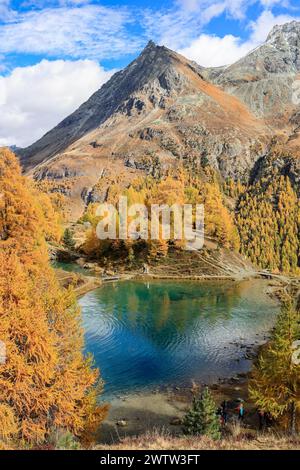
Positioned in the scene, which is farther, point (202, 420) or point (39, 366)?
point (202, 420)

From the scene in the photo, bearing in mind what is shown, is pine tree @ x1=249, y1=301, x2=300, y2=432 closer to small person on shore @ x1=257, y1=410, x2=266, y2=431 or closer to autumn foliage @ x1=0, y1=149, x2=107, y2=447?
small person on shore @ x1=257, y1=410, x2=266, y2=431

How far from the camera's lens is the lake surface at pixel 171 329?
4947 cm

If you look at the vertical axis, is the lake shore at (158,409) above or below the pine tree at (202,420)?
below

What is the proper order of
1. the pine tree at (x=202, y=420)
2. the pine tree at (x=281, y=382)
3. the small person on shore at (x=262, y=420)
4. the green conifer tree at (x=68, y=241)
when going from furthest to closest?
the green conifer tree at (x=68, y=241) < the small person on shore at (x=262, y=420) < the pine tree at (x=281, y=382) < the pine tree at (x=202, y=420)

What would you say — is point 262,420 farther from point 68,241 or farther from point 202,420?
point 68,241

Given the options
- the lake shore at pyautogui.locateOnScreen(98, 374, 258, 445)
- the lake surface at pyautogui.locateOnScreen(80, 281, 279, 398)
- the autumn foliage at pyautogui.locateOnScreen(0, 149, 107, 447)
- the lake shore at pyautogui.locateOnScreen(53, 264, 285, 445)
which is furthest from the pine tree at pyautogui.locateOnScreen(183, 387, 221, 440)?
the lake surface at pyautogui.locateOnScreen(80, 281, 279, 398)

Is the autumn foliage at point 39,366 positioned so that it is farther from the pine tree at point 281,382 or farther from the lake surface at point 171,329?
the lake surface at point 171,329

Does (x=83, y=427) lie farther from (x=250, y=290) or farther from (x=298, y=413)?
(x=250, y=290)

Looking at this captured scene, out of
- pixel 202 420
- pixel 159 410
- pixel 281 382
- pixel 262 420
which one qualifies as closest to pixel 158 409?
pixel 159 410

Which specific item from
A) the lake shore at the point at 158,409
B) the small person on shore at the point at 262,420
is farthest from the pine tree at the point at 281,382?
the lake shore at the point at 158,409

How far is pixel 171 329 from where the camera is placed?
6594 cm

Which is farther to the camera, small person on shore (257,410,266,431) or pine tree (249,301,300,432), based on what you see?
small person on shore (257,410,266,431)

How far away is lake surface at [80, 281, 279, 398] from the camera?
49.5 m

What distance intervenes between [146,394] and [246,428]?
464 inches
